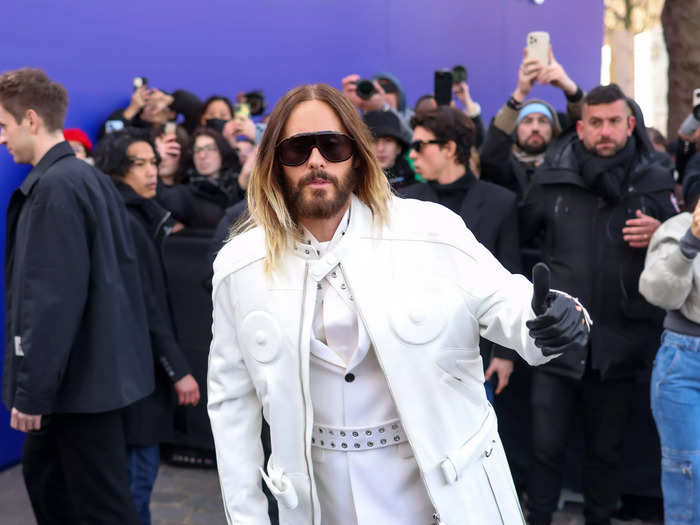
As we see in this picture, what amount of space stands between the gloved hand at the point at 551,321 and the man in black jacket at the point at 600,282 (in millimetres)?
2399

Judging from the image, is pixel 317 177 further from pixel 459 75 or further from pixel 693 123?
pixel 459 75

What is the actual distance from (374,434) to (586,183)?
256 centimetres

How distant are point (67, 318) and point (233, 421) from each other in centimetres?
131

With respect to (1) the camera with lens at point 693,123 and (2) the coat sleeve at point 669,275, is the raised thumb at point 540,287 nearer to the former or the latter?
(2) the coat sleeve at point 669,275

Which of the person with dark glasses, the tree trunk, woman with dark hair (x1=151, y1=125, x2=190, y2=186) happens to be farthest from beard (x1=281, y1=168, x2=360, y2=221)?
the tree trunk

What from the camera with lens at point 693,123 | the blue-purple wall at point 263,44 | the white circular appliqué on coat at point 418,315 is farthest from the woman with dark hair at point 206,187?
the white circular appliqué on coat at point 418,315

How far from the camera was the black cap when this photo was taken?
19.4 ft

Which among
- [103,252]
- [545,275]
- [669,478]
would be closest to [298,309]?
[545,275]

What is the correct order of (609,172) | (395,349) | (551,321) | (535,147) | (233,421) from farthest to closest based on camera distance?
(535,147) → (609,172) → (233,421) → (395,349) → (551,321)

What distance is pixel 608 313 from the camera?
181 inches

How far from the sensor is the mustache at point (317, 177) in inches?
99.8

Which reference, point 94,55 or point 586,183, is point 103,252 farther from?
point 94,55

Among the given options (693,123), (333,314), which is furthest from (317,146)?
(693,123)

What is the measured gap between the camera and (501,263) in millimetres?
4805
